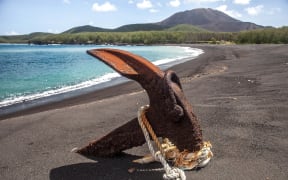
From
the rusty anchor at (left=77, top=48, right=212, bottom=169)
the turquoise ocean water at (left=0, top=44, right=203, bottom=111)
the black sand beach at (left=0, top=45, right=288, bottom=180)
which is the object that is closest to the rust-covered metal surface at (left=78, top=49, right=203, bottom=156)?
the rusty anchor at (left=77, top=48, right=212, bottom=169)

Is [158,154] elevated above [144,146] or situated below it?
above

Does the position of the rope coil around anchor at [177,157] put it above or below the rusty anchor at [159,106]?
below

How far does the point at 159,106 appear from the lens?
290cm

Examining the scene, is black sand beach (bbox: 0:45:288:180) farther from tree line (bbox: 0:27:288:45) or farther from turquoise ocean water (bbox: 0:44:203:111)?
tree line (bbox: 0:27:288:45)

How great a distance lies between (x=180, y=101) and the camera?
2723mm

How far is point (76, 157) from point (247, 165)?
6.16 feet

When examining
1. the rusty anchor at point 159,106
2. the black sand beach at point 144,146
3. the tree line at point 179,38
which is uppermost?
the tree line at point 179,38

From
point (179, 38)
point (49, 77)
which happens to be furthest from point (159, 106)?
point (179, 38)

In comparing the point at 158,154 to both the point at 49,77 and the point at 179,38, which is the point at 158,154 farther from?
the point at 179,38

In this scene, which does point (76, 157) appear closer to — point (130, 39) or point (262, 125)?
point (262, 125)

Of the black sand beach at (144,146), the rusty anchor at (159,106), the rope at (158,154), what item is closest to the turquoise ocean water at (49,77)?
the black sand beach at (144,146)

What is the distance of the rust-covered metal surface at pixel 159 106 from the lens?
2.73 meters

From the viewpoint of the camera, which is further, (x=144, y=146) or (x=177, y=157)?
(x=144, y=146)

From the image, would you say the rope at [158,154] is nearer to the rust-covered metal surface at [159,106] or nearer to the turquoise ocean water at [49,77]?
the rust-covered metal surface at [159,106]
